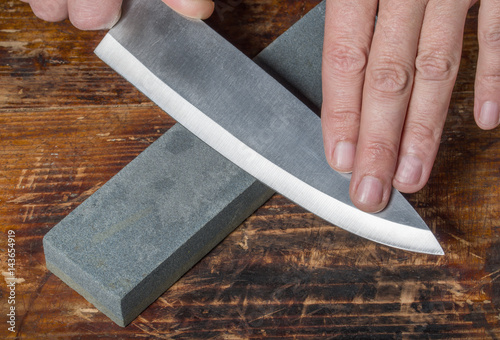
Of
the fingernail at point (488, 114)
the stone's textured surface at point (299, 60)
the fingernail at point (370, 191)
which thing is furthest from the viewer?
the stone's textured surface at point (299, 60)

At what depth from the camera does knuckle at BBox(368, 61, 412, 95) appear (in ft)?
3.22

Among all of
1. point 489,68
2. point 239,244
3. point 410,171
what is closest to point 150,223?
point 239,244

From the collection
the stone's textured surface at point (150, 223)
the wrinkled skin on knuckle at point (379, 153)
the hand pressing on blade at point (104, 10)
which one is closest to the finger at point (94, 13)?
the hand pressing on blade at point (104, 10)

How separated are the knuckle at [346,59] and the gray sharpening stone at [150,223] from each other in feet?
0.87

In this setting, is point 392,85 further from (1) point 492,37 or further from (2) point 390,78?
(1) point 492,37

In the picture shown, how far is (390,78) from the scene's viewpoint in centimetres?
99

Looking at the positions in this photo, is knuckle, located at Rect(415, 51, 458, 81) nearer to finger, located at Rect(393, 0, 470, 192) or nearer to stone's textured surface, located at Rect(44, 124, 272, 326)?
finger, located at Rect(393, 0, 470, 192)

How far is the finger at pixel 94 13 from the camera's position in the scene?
3.24ft

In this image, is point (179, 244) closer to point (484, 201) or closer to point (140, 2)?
point (140, 2)

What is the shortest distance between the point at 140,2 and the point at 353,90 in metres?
0.41

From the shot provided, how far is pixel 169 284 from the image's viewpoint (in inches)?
43.5

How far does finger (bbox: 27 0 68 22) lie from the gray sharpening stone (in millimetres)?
302

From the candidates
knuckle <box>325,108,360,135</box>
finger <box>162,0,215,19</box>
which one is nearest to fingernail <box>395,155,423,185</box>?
knuckle <box>325,108,360,135</box>

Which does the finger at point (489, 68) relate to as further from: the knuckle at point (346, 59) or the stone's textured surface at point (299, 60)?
the stone's textured surface at point (299, 60)
